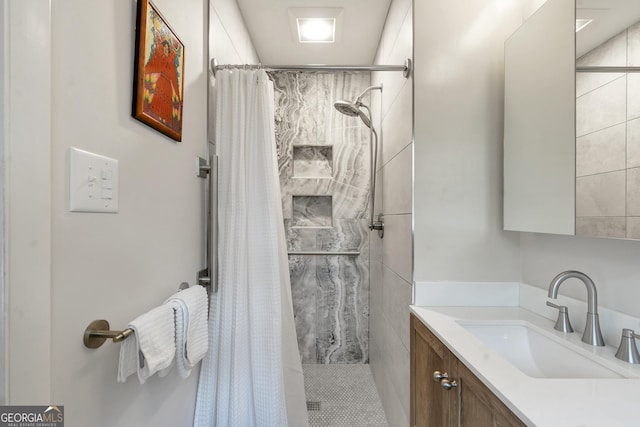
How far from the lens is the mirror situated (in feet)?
2.68

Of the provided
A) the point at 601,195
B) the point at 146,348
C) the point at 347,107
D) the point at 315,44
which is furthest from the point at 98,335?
the point at 315,44

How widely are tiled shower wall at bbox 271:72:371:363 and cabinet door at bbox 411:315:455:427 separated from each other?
1.26m

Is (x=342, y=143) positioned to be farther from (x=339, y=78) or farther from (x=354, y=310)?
(x=354, y=310)

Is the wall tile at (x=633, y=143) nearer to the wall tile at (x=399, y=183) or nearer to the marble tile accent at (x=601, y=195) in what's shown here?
the marble tile accent at (x=601, y=195)

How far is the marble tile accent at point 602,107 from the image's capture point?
2.73ft

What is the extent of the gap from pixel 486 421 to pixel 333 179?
2.01 m

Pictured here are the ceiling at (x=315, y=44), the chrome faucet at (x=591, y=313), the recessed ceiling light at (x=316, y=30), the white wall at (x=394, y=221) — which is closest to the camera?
the chrome faucet at (x=591, y=313)

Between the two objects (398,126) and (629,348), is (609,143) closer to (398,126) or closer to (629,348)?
(629,348)

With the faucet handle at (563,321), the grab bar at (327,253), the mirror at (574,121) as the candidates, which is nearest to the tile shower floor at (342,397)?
the grab bar at (327,253)

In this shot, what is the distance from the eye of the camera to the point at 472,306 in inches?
52.4

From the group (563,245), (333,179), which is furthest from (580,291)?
(333,179)

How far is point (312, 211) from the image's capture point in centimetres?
264

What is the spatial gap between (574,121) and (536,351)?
79cm

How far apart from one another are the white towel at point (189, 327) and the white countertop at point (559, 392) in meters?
0.84
